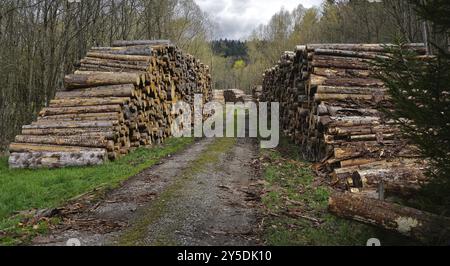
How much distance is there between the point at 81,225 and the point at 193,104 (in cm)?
1817

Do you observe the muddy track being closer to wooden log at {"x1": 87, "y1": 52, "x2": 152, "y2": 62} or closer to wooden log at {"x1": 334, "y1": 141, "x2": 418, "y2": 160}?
wooden log at {"x1": 334, "y1": 141, "x2": 418, "y2": 160}

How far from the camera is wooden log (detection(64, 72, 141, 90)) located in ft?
44.2

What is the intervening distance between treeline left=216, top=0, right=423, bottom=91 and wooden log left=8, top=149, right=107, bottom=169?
8.35m

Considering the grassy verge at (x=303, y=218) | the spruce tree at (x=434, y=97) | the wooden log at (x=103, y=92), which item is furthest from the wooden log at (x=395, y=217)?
the wooden log at (x=103, y=92)

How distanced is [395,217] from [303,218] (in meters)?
1.71

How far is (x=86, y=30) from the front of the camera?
56.2 feet

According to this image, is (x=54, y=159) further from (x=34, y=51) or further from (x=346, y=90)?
(x=346, y=90)

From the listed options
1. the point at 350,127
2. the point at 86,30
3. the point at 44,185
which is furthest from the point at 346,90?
the point at 86,30

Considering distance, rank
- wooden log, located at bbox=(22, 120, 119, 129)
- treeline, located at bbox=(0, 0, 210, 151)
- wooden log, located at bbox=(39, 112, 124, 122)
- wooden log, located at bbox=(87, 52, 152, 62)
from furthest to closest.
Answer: treeline, located at bbox=(0, 0, 210, 151) → wooden log, located at bbox=(87, 52, 152, 62) → wooden log, located at bbox=(39, 112, 124, 122) → wooden log, located at bbox=(22, 120, 119, 129)

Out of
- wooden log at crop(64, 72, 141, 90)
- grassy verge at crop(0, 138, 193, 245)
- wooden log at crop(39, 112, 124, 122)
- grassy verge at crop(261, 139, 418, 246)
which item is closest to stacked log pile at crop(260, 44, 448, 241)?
grassy verge at crop(261, 139, 418, 246)

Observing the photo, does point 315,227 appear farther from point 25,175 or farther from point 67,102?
point 67,102

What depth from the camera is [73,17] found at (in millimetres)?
16062
